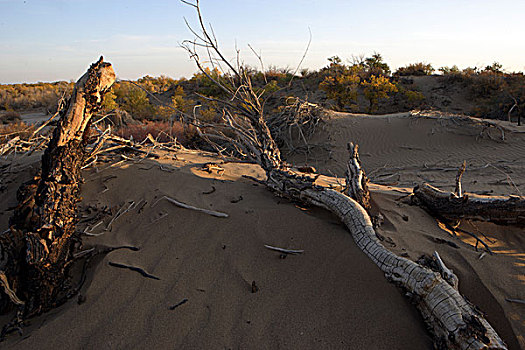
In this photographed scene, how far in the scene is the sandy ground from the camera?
6.33ft

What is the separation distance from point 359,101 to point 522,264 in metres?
16.7

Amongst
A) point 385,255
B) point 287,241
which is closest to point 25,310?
point 287,241

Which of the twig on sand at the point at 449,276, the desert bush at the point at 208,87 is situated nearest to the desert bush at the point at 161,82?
the desert bush at the point at 208,87

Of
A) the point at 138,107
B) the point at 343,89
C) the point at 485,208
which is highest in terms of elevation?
the point at 343,89

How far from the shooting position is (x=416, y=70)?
2305 centimetres

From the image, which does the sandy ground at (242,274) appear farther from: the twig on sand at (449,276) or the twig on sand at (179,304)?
the twig on sand at (449,276)

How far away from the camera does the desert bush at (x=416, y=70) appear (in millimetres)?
22797

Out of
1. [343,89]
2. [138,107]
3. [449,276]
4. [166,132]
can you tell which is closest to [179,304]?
[449,276]

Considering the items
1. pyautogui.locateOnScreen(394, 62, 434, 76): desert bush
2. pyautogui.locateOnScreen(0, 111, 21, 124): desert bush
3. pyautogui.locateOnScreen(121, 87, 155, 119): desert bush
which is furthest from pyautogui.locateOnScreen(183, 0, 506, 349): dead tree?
pyautogui.locateOnScreen(394, 62, 434, 76): desert bush

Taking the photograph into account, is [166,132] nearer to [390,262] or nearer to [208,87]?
[390,262]

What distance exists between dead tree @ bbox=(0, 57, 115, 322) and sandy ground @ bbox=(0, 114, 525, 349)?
7.8 inches

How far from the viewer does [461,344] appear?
1.60 metres

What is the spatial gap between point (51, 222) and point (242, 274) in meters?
1.51

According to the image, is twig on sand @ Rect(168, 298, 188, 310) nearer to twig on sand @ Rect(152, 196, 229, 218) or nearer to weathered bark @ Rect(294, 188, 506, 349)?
twig on sand @ Rect(152, 196, 229, 218)
